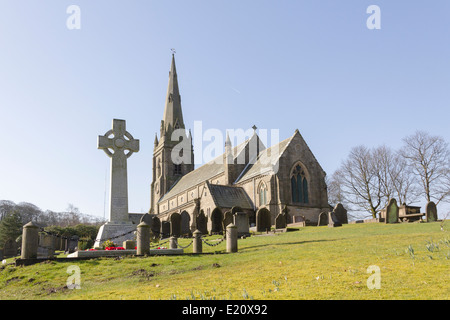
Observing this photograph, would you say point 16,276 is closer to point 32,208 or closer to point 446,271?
point 446,271

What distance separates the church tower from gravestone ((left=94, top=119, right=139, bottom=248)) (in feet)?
163

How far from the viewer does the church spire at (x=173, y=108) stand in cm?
7169

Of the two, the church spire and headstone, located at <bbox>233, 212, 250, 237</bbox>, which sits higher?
the church spire

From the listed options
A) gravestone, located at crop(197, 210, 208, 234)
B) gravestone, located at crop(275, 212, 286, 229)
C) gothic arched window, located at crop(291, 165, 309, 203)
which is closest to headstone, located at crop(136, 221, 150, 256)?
gravestone, located at crop(275, 212, 286, 229)

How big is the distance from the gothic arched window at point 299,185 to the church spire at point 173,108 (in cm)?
3394

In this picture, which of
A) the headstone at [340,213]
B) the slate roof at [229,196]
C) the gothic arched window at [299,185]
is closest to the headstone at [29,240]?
the headstone at [340,213]

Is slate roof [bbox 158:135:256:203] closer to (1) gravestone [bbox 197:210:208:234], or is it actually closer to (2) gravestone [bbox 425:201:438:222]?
(1) gravestone [bbox 197:210:208:234]

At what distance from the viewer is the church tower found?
7100cm

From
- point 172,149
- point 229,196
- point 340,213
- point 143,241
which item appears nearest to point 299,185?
point 229,196

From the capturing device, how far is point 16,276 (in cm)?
1263

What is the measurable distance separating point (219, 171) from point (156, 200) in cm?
2403

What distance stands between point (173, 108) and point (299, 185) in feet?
120

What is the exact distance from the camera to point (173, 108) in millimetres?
72375
